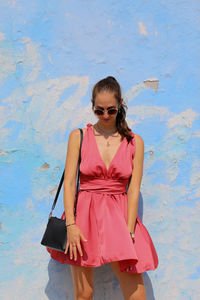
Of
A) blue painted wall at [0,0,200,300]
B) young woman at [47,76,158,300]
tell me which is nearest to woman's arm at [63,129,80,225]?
young woman at [47,76,158,300]

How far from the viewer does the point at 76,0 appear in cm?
298

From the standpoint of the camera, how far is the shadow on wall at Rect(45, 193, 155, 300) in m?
2.98

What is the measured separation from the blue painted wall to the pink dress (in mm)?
471

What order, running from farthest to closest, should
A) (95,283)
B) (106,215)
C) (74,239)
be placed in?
(95,283) < (106,215) < (74,239)

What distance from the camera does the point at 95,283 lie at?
9.87 ft

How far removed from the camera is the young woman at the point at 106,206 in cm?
238

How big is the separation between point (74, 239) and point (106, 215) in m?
0.28

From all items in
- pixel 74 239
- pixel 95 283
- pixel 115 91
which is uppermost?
pixel 115 91

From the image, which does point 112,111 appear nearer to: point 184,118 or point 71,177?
point 71,177

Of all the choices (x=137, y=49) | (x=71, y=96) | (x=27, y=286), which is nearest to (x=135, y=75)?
(x=137, y=49)

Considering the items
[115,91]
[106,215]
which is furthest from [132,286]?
[115,91]

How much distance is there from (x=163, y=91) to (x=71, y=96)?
77 centimetres

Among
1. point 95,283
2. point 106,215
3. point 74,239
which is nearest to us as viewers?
point 74,239

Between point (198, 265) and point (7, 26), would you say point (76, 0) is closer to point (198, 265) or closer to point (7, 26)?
point (7, 26)
